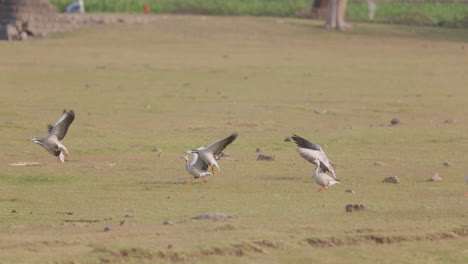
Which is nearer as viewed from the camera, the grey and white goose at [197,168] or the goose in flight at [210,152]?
the goose in flight at [210,152]

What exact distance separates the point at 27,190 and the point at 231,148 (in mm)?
4506

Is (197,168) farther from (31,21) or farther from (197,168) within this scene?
(31,21)

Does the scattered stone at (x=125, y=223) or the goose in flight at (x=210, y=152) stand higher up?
the scattered stone at (x=125, y=223)

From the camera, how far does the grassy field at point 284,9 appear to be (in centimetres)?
4231

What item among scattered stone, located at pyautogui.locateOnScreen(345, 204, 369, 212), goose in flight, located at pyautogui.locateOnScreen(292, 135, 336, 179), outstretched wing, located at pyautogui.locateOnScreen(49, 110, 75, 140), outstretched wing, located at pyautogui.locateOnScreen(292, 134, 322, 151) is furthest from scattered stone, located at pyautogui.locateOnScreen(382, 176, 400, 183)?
outstretched wing, located at pyautogui.locateOnScreen(49, 110, 75, 140)

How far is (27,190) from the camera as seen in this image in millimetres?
12008

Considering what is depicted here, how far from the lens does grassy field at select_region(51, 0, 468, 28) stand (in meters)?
42.3

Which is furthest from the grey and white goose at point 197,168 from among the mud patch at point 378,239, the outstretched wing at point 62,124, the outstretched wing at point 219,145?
the mud patch at point 378,239

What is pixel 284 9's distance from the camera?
44.8 metres

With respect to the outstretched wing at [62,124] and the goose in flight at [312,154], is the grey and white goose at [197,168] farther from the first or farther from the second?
the outstretched wing at [62,124]

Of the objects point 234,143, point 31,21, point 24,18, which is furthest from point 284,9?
point 234,143

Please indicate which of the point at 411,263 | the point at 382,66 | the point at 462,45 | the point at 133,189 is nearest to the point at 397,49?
the point at 462,45

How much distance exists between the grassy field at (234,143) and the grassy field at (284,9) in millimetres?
5977

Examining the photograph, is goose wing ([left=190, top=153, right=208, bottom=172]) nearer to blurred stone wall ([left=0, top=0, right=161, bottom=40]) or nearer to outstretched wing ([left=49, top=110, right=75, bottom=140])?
outstretched wing ([left=49, top=110, right=75, bottom=140])
